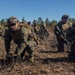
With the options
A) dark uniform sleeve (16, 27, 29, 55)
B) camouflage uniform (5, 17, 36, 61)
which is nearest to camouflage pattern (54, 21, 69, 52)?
camouflage uniform (5, 17, 36, 61)

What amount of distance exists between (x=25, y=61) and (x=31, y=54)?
10.8 inches

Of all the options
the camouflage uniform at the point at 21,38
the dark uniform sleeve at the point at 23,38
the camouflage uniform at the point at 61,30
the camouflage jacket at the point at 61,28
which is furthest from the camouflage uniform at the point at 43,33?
the dark uniform sleeve at the point at 23,38

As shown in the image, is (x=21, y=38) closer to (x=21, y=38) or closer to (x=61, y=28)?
(x=21, y=38)

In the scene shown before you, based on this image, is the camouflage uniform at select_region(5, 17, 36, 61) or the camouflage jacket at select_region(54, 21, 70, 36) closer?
the camouflage uniform at select_region(5, 17, 36, 61)

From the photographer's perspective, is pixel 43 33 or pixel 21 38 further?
pixel 43 33

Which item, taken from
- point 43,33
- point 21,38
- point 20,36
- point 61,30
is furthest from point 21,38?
point 43,33

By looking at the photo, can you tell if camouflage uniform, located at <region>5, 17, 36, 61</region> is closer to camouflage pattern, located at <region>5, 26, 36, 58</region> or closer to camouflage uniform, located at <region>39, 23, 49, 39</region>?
camouflage pattern, located at <region>5, 26, 36, 58</region>

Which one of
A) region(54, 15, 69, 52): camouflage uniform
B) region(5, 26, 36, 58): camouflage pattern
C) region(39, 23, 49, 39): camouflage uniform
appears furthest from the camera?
region(39, 23, 49, 39): camouflage uniform

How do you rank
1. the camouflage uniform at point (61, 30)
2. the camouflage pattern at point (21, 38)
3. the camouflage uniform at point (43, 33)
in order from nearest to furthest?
the camouflage pattern at point (21, 38), the camouflage uniform at point (61, 30), the camouflage uniform at point (43, 33)

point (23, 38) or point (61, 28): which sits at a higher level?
point (61, 28)

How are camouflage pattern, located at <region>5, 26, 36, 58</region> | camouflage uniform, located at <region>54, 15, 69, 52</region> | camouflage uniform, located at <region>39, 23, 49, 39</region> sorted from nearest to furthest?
camouflage pattern, located at <region>5, 26, 36, 58</region> < camouflage uniform, located at <region>54, 15, 69, 52</region> < camouflage uniform, located at <region>39, 23, 49, 39</region>

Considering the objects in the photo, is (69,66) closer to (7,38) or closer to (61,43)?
(7,38)

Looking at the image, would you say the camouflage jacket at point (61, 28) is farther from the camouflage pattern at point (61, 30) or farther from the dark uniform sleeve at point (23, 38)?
the dark uniform sleeve at point (23, 38)

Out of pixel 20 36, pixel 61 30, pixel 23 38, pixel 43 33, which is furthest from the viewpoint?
pixel 43 33
